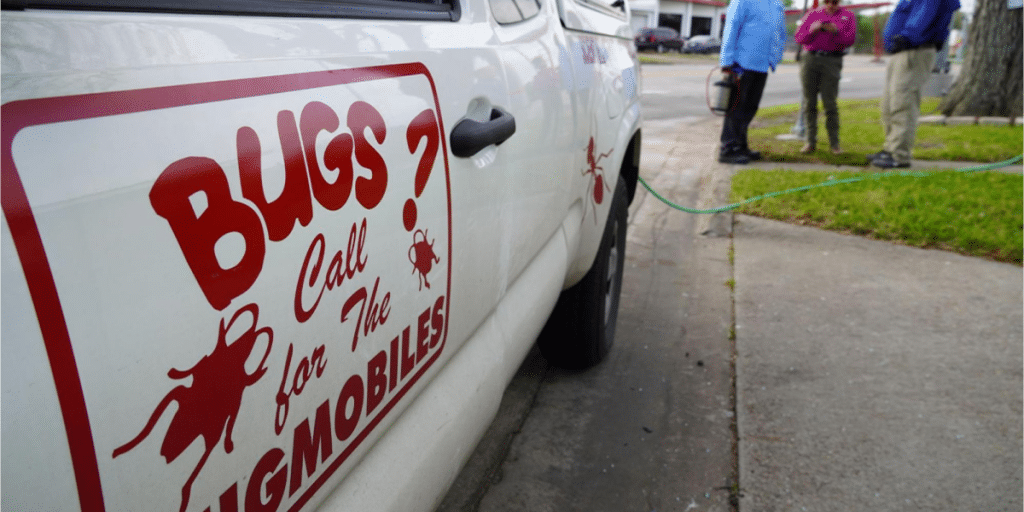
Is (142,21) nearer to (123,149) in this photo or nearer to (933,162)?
(123,149)

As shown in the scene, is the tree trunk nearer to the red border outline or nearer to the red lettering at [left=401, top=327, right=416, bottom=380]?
the red lettering at [left=401, top=327, right=416, bottom=380]

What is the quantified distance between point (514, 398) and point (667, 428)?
611 mm

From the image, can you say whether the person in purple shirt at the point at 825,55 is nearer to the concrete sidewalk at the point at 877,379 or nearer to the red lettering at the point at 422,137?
the concrete sidewalk at the point at 877,379

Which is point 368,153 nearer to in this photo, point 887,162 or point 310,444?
point 310,444

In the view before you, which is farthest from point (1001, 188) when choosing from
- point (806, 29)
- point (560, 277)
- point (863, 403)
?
point (560, 277)

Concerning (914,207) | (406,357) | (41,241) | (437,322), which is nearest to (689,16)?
(914,207)

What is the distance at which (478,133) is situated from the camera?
1.52 meters

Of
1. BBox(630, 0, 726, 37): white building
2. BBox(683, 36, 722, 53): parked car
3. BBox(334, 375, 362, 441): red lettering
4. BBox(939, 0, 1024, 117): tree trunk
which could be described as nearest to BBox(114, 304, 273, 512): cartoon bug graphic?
BBox(334, 375, 362, 441): red lettering

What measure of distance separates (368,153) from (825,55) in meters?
7.41

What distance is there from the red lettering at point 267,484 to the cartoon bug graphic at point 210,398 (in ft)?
0.26

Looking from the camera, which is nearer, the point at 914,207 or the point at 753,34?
the point at 914,207

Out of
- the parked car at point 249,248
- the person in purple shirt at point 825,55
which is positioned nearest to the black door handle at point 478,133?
the parked car at point 249,248

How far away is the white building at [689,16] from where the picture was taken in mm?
46938

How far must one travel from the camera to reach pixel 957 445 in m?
2.68
